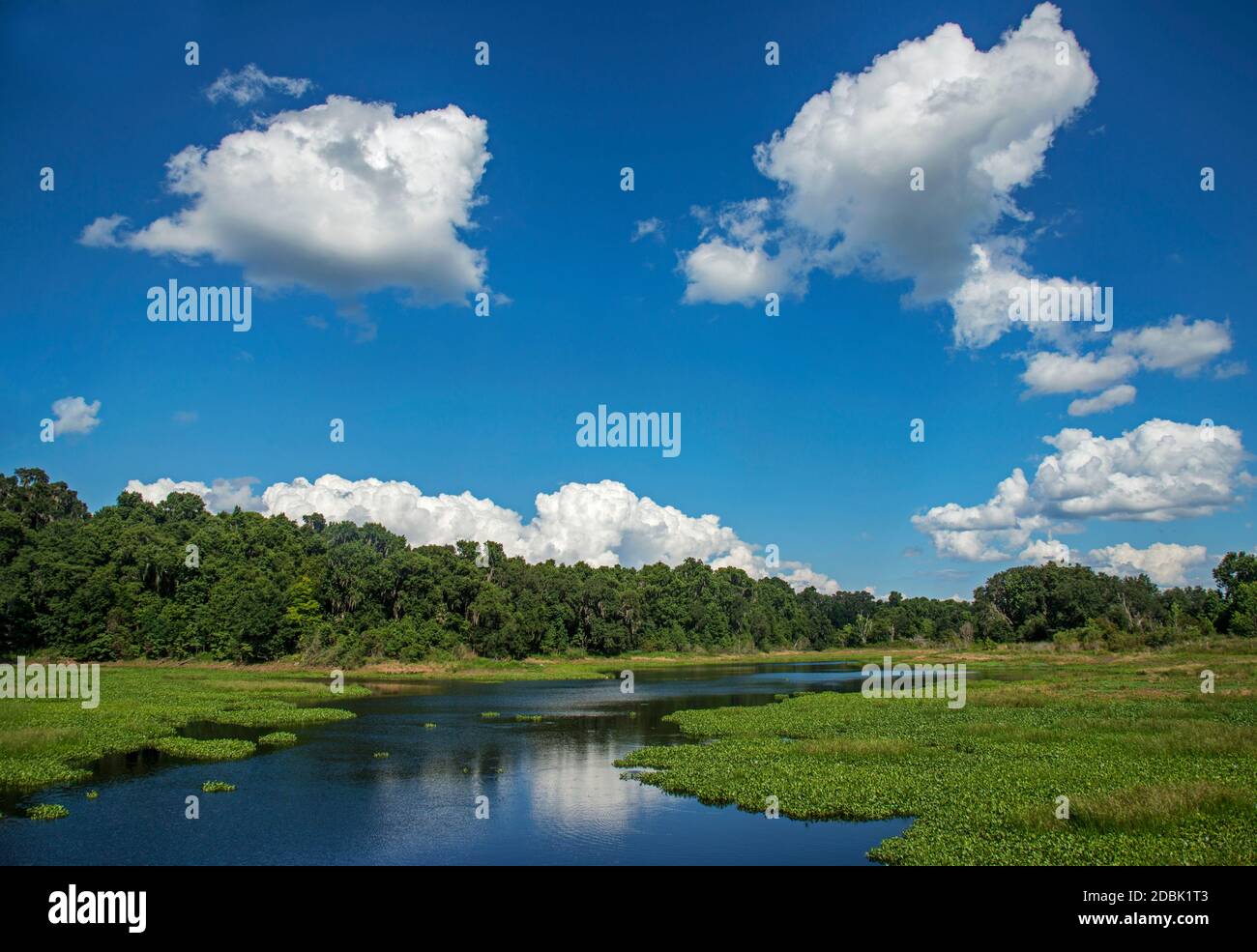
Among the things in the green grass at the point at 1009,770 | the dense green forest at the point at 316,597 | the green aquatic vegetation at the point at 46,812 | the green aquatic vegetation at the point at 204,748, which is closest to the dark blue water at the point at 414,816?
the green aquatic vegetation at the point at 46,812

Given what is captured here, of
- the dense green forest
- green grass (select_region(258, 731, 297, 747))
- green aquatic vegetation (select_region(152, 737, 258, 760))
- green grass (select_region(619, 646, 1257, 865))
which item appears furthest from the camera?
the dense green forest

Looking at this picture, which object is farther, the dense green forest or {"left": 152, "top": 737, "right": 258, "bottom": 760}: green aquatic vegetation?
the dense green forest

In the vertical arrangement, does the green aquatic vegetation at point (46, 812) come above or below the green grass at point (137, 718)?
above

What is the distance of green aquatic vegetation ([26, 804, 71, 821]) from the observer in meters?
27.0

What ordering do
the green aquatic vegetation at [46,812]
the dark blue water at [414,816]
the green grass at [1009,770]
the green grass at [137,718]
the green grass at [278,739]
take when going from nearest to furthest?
the green grass at [1009,770] < the dark blue water at [414,816] < the green aquatic vegetation at [46,812] < the green grass at [137,718] < the green grass at [278,739]

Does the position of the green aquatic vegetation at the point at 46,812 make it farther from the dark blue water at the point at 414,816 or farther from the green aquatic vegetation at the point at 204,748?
the green aquatic vegetation at the point at 204,748

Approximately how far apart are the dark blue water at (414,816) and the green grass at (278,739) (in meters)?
0.81

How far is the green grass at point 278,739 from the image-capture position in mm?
44344

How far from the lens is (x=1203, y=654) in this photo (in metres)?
99.7

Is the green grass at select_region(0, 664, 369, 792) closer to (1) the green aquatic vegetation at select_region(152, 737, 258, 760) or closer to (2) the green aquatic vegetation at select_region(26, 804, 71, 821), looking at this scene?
(1) the green aquatic vegetation at select_region(152, 737, 258, 760)

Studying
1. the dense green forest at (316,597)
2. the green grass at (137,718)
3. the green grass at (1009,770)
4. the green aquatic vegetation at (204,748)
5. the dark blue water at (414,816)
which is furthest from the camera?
the dense green forest at (316,597)

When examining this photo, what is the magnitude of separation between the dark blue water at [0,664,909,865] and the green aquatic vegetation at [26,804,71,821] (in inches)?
20.0

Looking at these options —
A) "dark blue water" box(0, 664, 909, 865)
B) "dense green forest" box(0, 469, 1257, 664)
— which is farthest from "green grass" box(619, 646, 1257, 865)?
"dense green forest" box(0, 469, 1257, 664)
